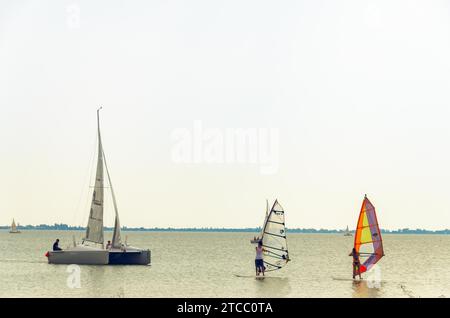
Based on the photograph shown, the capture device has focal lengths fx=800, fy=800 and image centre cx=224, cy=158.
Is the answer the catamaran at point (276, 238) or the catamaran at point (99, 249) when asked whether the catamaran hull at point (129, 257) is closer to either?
the catamaran at point (99, 249)

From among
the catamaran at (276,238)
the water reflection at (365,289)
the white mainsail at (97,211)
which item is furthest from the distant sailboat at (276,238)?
the white mainsail at (97,211)

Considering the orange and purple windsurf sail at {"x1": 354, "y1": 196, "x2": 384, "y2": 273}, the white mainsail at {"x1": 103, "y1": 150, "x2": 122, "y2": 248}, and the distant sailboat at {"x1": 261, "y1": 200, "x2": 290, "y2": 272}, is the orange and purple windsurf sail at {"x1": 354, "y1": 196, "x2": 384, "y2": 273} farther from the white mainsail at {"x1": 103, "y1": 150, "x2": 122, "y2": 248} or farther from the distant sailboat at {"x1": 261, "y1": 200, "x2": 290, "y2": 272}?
the white mainsail at {"x1": 103, "y1": 150, "x2": 122, "y2": 248}

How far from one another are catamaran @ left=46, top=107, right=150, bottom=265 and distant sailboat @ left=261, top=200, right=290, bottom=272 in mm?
14848

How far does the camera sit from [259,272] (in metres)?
56.6

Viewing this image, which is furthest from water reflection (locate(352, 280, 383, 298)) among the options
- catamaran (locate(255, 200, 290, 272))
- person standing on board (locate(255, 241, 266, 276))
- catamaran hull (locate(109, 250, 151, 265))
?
catamaran hull (locate(109, 250, 151, 265))

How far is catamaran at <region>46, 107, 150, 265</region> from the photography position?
6606 cm

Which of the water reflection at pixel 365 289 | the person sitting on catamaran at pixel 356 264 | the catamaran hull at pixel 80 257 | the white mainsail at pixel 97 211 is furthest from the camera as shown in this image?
the white mainsail at pixel 97 211

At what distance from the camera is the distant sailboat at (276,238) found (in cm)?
5694

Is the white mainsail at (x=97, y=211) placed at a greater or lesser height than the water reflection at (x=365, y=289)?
greater
